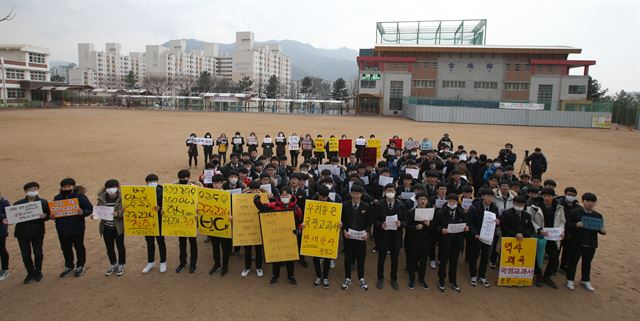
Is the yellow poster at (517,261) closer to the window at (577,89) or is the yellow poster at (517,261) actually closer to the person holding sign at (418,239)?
the person holding sign at (418,239)

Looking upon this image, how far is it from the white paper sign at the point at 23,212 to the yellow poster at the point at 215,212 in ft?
8.54

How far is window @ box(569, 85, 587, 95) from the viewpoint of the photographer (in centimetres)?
5662

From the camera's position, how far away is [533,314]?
5.98 m

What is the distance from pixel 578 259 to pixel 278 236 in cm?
538

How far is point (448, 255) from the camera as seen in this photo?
6738 millimetres

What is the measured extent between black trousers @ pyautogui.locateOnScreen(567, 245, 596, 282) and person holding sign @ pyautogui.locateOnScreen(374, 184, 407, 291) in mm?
3101

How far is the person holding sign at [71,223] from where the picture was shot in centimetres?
655

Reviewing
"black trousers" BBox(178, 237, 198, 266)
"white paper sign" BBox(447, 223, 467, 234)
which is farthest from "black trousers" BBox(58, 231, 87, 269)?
"white paper sign" BBox(447, 223, 467, 234)

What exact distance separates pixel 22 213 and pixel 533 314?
27.7 feet

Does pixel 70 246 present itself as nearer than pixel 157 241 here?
Yes

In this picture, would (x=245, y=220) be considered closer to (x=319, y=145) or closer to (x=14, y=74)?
(x=319, y=145)

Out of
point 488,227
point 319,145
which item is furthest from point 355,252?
point 319,145

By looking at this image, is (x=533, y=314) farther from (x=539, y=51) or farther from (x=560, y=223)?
(x=539, y=51)

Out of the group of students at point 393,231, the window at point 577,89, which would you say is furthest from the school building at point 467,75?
the group of students at point 393,231
